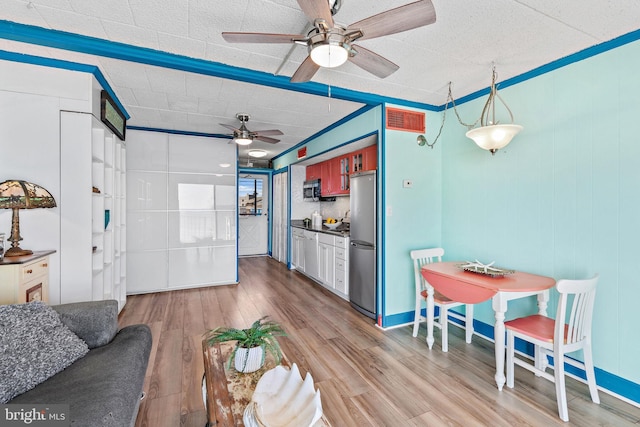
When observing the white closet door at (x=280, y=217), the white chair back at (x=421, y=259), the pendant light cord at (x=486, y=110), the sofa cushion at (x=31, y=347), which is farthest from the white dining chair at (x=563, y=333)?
the white closet door at (x=280, y=217)

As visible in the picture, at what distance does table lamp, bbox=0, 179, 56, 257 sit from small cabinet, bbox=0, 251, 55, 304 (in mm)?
125

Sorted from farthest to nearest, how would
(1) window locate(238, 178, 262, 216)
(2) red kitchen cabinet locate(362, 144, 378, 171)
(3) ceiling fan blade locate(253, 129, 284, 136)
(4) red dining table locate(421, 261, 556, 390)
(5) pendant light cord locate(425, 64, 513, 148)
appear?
1. (1) window locate(238, 178, 262, 216)
2. (2) red kitchen cabinet locate(362, 144, 378, 171)
3. (3) ceiling fan blade locate(253, 129, 284, 136)
4. (5) pendant light cord locate(425, 64, 513, 148)
5. (4) red dining table locate(421, 261, 556, 390)

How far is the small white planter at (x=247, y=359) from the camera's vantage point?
54.5 inches

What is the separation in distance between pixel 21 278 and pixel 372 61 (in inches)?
104

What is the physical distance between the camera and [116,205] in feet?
11.5

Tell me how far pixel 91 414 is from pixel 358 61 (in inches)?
87.2

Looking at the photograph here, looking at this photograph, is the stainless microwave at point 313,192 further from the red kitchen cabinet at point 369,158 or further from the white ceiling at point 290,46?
the white ceiling at point 290,46

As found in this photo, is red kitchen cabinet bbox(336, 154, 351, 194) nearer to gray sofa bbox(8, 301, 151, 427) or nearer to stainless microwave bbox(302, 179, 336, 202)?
stainless microwave bbox(302, 179, 336, 202)

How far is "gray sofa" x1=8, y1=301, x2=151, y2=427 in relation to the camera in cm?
124

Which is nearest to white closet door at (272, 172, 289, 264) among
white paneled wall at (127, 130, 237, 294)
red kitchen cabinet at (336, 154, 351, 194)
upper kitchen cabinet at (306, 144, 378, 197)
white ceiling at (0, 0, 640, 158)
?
upper kitchen cabinet at (306, 144, 378, 197)

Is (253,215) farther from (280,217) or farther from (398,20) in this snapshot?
(398,20)

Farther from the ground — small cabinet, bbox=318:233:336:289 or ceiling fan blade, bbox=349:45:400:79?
ceiling fan blade, bbox=349:45:400:79

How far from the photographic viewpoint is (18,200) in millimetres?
1958

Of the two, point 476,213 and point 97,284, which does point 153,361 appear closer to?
point 97,284
